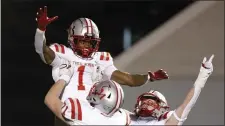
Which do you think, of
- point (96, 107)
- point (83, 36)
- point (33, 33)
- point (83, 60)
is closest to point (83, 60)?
point (83, 60)

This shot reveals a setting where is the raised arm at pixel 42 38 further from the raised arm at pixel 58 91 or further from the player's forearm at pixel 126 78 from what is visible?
the player's forearm at pixel 126 78

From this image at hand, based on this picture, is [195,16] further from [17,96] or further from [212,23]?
[17,96]

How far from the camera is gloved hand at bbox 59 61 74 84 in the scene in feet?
7.35

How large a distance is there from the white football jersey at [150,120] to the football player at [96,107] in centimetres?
8

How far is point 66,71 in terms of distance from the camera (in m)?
2.27

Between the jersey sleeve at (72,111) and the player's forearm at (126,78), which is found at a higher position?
the player's forearm at (126,78)

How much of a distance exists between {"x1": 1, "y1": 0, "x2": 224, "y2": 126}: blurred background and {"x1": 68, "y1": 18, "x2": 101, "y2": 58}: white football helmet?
6.34ft

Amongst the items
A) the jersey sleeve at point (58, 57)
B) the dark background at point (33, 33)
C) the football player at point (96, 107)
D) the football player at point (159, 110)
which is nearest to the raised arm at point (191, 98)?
the football player at point (159, 110)

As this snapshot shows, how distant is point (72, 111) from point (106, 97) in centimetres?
13

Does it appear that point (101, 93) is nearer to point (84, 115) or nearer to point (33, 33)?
point (84, 115)

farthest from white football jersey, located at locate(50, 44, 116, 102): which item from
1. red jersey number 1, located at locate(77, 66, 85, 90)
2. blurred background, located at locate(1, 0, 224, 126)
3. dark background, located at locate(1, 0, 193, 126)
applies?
dark background, located at locate(1, 0, 193, 126)

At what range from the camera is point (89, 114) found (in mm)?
2092

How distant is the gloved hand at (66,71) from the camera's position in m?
2.24

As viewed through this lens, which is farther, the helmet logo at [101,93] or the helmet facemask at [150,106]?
the helmet facemask at [150,106]
